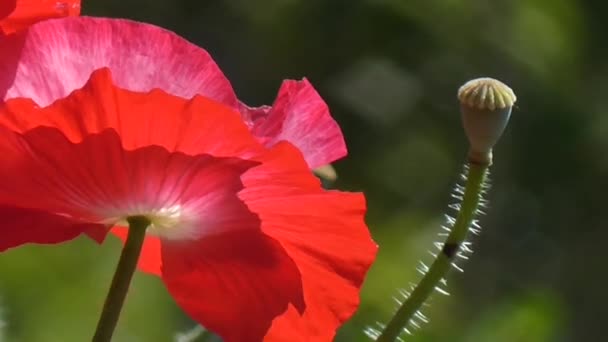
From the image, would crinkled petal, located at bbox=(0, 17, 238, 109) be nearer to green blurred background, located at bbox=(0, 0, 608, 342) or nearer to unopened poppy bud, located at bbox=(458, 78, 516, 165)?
unopened poppy bud, located at bbox=(458, 78, 516, 165)

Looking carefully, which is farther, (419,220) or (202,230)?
(419,220)

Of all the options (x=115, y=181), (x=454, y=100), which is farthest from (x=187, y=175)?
(x=454, y=100)

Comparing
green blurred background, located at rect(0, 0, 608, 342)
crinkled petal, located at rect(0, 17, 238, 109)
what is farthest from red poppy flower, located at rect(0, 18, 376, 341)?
green blurred background, located at rect(0, 0, 608, 342)

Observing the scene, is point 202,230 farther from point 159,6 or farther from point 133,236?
point 159,6

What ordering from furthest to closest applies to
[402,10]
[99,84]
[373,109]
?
1. [373,109]
2. [402,10]
3. [99,84]

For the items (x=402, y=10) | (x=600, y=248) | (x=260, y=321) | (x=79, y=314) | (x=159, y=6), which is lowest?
(x=600, y=248)

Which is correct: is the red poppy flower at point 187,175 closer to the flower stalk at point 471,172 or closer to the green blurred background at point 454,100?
the flower stalk at point 471,172

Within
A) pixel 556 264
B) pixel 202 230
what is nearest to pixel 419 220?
pixel 556 264
